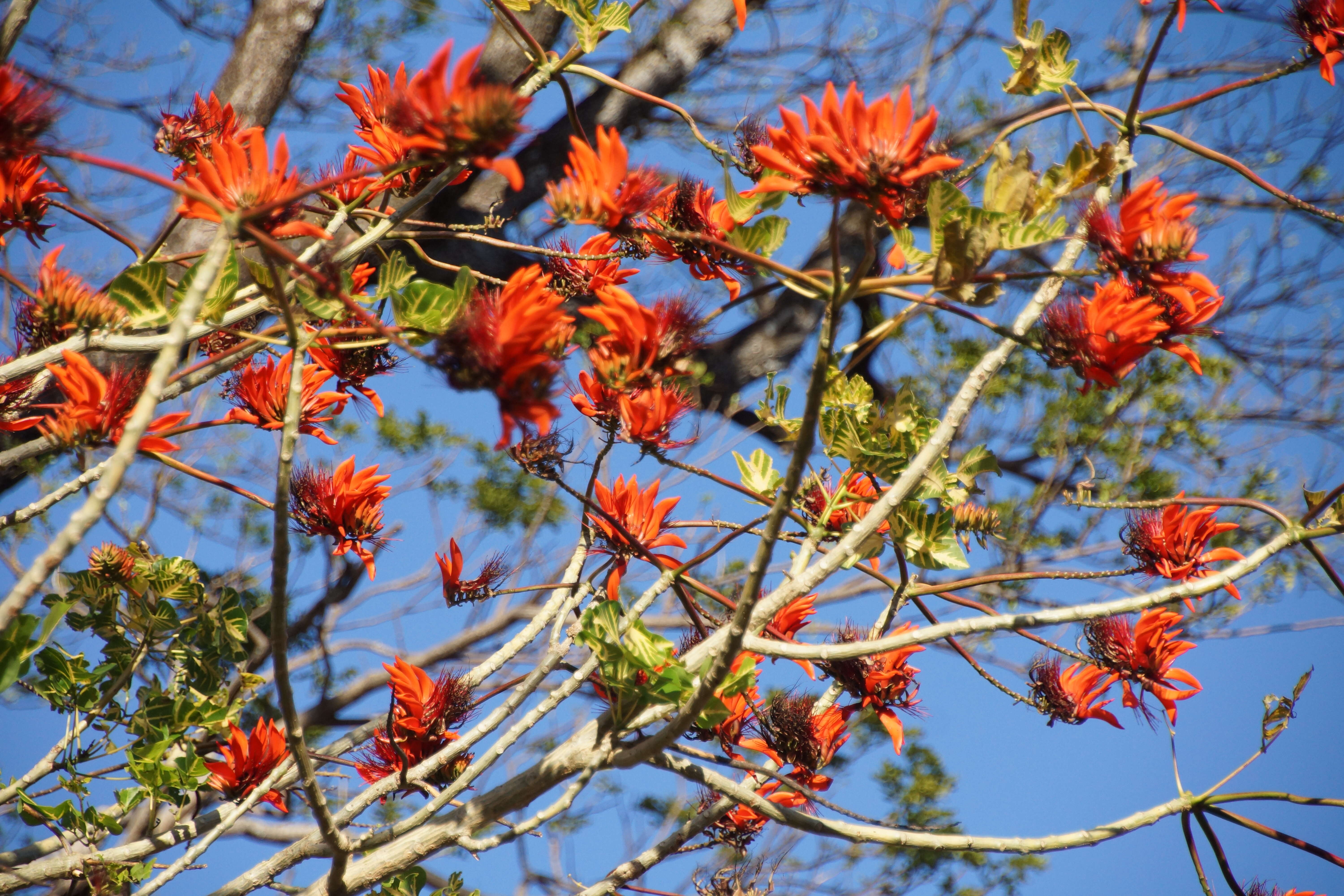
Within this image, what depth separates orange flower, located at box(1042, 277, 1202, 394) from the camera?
0.64 metres

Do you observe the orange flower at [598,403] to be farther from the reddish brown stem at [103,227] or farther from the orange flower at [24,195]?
the orange flower at [24,195]

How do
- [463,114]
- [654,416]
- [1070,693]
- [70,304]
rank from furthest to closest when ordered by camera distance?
[1070,693] < [654,416] < [70,304] < [463,114]

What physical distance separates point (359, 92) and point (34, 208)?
1.12 feet

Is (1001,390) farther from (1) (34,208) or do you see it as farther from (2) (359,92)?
(1) (34,208)

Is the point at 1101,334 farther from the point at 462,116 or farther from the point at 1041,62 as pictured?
the point at 462,116

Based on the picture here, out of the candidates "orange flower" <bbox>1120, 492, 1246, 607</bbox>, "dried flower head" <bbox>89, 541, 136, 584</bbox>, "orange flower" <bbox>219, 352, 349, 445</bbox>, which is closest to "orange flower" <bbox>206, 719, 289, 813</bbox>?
"dried flower head" <bbox>89, 541, 136, 584</bbox>

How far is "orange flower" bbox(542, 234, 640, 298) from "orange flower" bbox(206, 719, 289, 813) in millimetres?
600

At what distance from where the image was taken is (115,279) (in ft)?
2.11

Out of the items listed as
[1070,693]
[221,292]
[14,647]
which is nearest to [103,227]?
[221,292]

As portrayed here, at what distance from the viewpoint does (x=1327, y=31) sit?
900mm

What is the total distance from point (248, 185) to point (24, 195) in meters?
0.34

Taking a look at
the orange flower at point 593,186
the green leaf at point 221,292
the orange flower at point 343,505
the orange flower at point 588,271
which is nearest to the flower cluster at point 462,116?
the orange flower at point 593,186

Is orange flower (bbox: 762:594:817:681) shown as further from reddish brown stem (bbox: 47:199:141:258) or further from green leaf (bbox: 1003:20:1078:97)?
reddish brown stem (bbox: 47:199:141:258)

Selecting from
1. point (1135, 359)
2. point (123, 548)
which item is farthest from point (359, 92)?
point (1135, 359)
